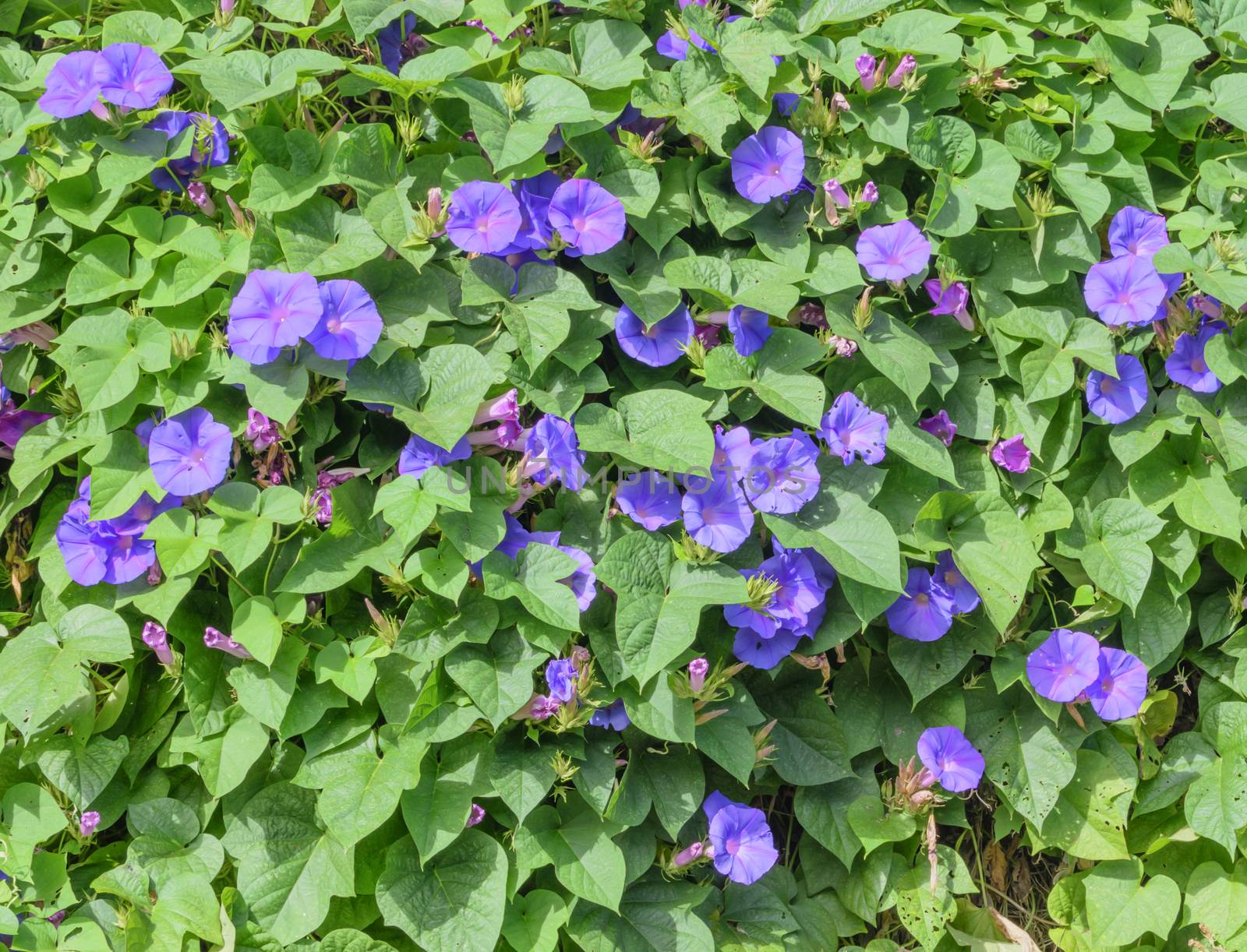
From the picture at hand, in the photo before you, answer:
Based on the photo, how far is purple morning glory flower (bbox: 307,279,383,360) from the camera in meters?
2.29

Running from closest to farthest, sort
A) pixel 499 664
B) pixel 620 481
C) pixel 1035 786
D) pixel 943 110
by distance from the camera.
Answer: pixel 499 664
pixel 620 481
pixel 1035 786
pixel 943 110

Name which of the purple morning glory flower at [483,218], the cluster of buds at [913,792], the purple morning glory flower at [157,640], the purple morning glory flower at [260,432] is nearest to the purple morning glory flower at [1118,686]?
the cluster of buds at [913,792]

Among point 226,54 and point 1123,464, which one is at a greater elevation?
point 226,54

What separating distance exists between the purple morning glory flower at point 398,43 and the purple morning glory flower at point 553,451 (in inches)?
39.4

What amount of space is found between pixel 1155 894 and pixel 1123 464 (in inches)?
42.5

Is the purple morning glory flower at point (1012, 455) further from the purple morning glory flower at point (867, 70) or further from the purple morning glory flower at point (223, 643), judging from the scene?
the purple morning glory flower at point (223, 643)

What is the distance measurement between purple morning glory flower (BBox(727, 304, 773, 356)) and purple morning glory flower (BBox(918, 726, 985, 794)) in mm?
1006

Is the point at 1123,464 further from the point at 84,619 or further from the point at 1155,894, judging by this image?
the point at 84,619

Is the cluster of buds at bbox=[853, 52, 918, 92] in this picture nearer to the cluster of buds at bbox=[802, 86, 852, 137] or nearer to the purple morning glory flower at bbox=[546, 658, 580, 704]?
the cluster of buds at bbox=[802, 86, 852, 137]

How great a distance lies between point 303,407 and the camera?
2.45 m

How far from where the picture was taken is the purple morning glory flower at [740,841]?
8.26 feet

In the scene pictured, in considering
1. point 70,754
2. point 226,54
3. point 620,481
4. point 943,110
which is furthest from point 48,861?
point 943,110

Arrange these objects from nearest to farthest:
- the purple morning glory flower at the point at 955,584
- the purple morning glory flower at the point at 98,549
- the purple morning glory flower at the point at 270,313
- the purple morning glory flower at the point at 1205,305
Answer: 1. the purple morning glory flower at the point at 270,313
2. the purple morning glory flower at the point at 98,549
3. the purple morning glory flower at the point at 955,584
4. the purple morning glory flower at the point at 1205,305

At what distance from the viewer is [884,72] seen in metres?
2.73
